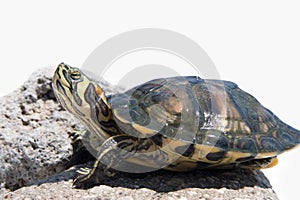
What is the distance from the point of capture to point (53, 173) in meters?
3.47

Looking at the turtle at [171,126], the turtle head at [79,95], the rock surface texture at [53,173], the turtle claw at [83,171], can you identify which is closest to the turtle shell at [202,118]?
the turtle at [171,126]

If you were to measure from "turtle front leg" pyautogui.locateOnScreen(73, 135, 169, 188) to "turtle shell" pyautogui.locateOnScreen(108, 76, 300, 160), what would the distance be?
0.07 m

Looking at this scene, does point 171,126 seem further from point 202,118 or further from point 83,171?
point 83,171

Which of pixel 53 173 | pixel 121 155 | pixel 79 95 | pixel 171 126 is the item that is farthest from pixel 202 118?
pixel 53 173

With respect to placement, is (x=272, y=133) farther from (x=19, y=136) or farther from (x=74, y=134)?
(x=19, y=136)

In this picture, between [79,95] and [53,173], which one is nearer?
[79,95]

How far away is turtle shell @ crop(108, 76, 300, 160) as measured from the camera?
2.94 metres

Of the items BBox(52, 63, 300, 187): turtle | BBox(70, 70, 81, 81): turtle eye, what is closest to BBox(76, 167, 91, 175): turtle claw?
BBox(52, 63, 300, 187): turtle

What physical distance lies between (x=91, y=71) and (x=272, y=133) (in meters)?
1.54

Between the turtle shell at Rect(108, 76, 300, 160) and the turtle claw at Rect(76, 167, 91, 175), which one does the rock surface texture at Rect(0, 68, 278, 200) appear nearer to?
the turtle claw at Rect(76, 167, 91, 175)

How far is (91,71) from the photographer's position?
383cm

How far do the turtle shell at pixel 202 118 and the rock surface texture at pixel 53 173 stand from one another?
0.26m

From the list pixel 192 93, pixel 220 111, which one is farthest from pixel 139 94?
pixel 220 111

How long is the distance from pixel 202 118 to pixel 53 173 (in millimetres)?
1231
